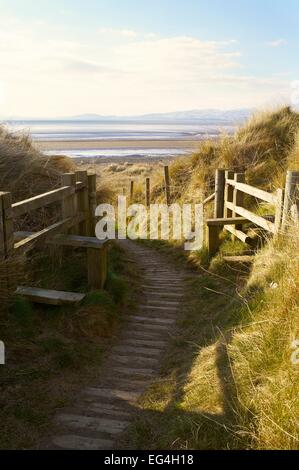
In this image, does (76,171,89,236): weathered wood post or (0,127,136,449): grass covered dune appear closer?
(0,127,136,449): grass covered dune

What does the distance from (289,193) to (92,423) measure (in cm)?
380

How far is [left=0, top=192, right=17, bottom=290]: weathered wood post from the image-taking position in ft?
16.6

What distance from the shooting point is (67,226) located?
697cm

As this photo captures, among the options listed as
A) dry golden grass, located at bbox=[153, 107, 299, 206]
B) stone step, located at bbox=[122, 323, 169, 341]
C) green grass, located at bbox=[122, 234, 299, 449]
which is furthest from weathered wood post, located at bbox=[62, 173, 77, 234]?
dry golden grass, located at bbox=[153, 107, 299, 206]

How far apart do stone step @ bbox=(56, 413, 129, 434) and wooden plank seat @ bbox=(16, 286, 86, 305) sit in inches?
71.4

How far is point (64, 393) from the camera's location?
14.4ft

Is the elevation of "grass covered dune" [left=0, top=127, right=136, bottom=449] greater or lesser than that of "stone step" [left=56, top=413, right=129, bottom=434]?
greater

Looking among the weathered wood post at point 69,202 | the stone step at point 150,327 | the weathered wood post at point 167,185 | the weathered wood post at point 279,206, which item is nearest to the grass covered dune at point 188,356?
the stone step at point 150,327

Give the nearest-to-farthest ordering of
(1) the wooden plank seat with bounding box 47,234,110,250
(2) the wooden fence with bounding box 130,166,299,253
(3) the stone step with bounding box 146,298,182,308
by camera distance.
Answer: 1. (2) the wooden fence with bounding box 130,166,299,253
2. (1) the wooden plank seat with bounding box 47,234,110,250
3. (3) the stone step with bounding box 146,298,182,308

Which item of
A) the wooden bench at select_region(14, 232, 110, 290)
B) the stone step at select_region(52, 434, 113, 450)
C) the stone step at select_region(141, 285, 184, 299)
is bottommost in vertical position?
the stone step at select_region(141, 285, 184, 299)

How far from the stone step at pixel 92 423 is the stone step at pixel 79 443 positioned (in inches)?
5.5

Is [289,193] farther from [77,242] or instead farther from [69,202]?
[69,202]

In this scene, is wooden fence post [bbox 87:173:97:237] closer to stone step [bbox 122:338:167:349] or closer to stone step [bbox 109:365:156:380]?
stone step [bbox 122:338:167:349]

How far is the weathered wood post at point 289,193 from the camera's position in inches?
228
